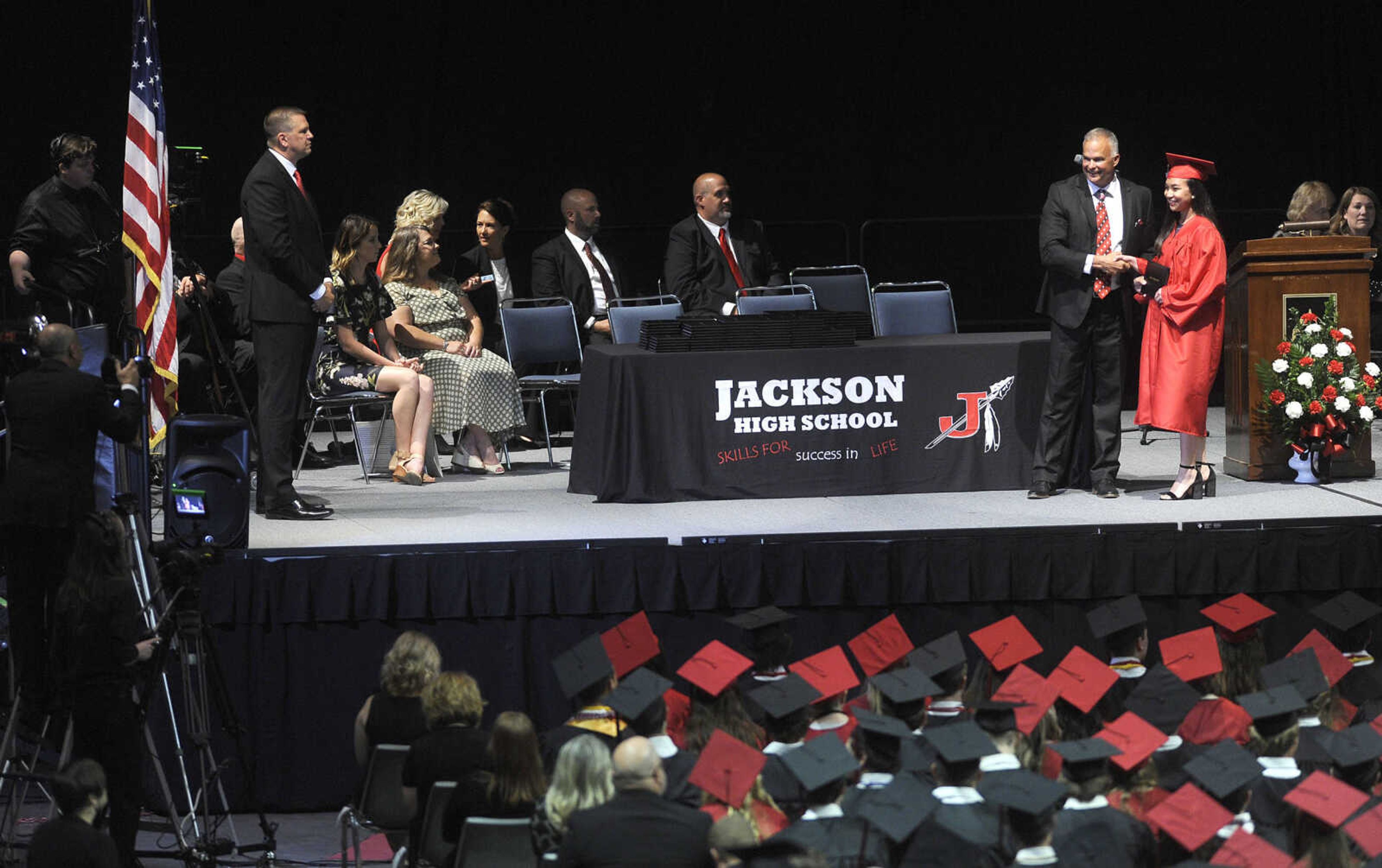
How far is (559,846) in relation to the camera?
4.20 metres

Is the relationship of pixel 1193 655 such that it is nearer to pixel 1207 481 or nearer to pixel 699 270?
pixel 1207 481

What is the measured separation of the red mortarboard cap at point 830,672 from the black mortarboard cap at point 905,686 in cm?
14

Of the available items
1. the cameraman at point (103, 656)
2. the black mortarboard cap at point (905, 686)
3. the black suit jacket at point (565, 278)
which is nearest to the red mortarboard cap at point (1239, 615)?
the black mortarboard cap at point (905, 686)

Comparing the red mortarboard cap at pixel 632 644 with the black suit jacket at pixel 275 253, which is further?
the black suit jacket at pixel 275 253

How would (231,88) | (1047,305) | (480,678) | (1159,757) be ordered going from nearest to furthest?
(1159,757)
(480,678)
(1047,305)
(231,88)

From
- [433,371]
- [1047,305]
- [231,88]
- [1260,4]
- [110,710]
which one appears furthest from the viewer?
[1260,4]

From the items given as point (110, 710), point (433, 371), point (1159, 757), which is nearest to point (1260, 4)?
point (433, 371)

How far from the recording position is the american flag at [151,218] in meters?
7.33

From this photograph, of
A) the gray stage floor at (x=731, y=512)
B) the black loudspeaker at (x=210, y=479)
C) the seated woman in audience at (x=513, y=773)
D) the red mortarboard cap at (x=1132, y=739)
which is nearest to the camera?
the red mortarboard cap at (x=1132, y=739)

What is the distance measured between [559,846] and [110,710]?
2.11 m

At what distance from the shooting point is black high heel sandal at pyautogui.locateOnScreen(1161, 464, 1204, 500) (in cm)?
794

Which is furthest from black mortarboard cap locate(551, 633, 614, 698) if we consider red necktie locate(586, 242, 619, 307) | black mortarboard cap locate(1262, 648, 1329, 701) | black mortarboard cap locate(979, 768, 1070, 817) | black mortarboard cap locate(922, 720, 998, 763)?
red necktie locate(586, 242, 619, 307)

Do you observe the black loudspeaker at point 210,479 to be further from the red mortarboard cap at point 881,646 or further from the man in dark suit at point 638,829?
the man in dark suit at point 638,829

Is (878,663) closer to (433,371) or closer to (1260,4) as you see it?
(433,371)
